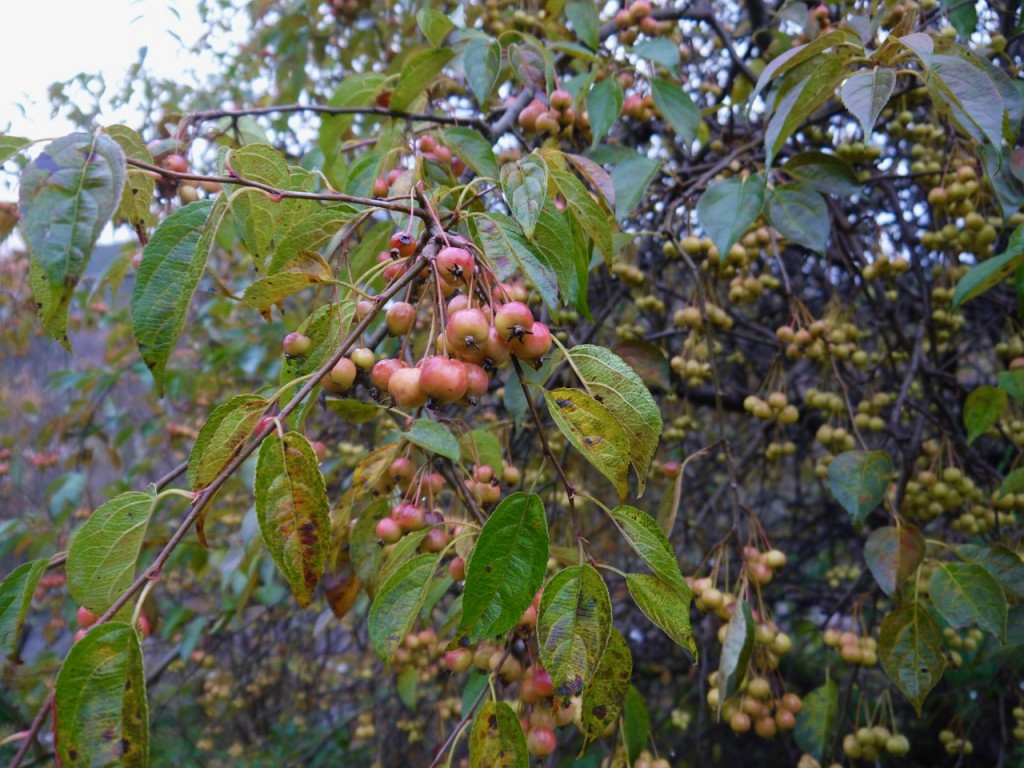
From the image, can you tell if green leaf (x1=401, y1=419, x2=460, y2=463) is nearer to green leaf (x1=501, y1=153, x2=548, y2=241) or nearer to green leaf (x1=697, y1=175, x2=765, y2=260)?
green leaf (x1=501, y1=153, x2=548, y2=241)

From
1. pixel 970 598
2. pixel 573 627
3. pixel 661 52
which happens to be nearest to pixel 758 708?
pixel 970 598

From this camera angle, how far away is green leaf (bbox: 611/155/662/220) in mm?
1453

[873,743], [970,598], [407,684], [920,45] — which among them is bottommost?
[407,684]

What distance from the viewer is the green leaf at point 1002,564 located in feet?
4.37

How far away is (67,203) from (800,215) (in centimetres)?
135

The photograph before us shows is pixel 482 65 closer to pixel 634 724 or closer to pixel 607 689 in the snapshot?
pixel 607 689

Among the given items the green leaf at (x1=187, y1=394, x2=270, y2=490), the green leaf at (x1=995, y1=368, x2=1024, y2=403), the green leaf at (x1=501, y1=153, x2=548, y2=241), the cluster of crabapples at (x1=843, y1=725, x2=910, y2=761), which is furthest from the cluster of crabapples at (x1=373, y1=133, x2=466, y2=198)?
the cluster of crabapples at (x1=843, y1=725, x2=910, y2=761)

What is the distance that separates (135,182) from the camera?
963mm

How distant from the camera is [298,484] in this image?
2.30 feet

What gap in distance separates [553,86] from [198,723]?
427 centimetres

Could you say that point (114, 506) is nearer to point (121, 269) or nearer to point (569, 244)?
point (569, 244)

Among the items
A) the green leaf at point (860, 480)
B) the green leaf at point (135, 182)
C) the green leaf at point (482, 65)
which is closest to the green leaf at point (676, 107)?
the green leaf at point (482, 65)

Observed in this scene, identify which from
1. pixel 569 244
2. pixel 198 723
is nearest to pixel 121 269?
pixel 569 244

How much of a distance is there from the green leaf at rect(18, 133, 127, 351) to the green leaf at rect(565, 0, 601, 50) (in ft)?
4.25
